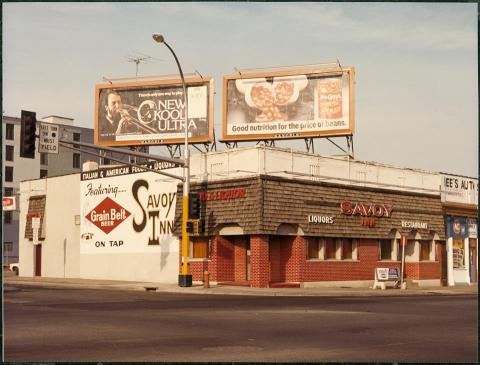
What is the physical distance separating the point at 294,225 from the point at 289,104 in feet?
36.2

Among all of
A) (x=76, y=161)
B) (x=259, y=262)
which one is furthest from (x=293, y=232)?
(x=76, y=161)

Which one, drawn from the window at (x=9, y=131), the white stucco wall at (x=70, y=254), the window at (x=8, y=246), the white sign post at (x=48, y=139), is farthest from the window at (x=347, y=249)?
the window at (x=9, y=131)

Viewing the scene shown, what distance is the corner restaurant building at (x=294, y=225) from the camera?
3806 centimetres

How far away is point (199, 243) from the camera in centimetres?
4091

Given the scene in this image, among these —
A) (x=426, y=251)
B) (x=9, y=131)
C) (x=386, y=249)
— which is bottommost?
(x=426, y=251)

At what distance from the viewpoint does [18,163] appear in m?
105

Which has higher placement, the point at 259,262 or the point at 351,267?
the point at 259,262

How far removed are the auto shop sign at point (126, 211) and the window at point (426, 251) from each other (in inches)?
608

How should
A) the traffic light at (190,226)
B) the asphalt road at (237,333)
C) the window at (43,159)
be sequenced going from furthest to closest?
the window at (43,159) < the traffic light at (190,226) < the asphalt road at (237,333)

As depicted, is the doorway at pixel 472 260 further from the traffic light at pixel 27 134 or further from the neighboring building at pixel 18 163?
the neighboring building at pixel 18 163

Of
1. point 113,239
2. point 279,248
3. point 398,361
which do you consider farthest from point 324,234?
point 398,361

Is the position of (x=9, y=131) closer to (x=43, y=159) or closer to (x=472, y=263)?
(x=43, y=159)

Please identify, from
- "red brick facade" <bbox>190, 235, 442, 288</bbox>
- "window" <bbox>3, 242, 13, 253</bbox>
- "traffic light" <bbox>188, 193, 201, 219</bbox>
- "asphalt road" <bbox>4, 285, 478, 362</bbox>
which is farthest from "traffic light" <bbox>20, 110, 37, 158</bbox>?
"window" <bbox>3, 242, 13, 253</bbox>

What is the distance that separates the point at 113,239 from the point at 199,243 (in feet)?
26.1
